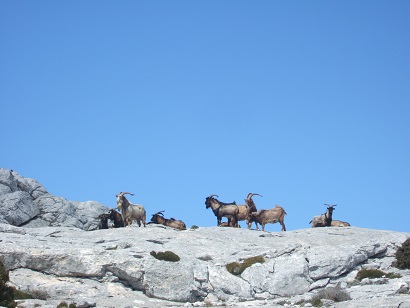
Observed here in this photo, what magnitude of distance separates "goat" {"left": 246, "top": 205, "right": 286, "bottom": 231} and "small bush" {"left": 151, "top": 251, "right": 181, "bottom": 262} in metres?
17.7

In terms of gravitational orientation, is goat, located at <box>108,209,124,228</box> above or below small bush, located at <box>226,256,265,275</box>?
above

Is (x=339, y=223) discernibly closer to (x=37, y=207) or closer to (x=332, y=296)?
(x=37, y=207)

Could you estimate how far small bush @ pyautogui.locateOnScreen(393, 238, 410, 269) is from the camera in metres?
37.1

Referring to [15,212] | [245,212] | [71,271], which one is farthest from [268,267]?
[15,212]

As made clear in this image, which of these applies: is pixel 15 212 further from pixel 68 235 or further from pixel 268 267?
pixel 268 267

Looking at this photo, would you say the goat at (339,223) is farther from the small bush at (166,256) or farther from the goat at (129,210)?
the small bush at (166,256)

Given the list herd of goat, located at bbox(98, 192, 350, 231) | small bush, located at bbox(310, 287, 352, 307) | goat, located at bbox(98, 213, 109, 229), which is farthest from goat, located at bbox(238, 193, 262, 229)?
small bush, located at bbox(310, 287, 352, 307)

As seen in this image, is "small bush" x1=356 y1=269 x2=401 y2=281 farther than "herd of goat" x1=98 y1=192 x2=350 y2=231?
No

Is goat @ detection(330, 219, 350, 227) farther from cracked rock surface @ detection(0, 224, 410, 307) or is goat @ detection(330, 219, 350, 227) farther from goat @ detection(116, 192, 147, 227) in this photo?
goat @ detection(116, 192, 147, 227)

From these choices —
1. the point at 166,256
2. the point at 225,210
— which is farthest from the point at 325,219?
the point at 166,256

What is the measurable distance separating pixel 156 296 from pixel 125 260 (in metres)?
2.52

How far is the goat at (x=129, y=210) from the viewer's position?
51.2 meters

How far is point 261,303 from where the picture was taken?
32.7 meters

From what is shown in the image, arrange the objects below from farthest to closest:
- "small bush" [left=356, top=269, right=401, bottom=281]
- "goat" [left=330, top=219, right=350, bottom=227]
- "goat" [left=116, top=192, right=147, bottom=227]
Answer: "goat" [left=330, top=219, right=350, bottom=227] → "goat" [left=116, top=192, right=147, bottom=227] → "small bush" [left=356, top=269, right=401, bottom=281]
